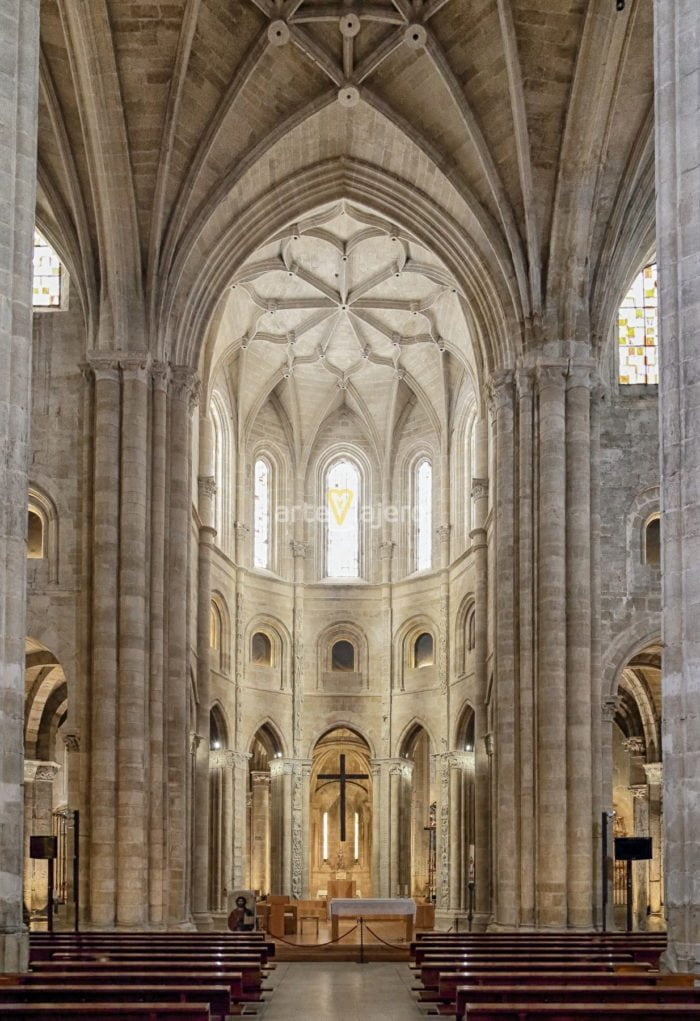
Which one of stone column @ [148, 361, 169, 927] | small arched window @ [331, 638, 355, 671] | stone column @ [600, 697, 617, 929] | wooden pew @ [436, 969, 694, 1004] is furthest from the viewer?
small arched window @ [331, 638, 355, 671]

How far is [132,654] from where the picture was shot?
3092 cm

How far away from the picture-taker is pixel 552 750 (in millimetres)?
31094

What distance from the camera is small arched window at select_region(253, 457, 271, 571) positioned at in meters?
47.1

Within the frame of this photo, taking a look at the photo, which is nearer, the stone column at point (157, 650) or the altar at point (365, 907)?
the altar at point (365, 907)

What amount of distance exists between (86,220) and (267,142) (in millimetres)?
4230

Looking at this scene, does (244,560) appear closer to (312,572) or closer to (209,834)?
(312,572)

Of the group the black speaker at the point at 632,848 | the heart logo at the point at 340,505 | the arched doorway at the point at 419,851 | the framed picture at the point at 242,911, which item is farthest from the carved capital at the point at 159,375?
the arched doorway at the point at 419,851

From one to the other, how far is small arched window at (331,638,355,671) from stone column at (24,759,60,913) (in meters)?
9.48

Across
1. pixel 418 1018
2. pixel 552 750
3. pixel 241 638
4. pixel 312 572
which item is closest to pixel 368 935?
pixel 552 750

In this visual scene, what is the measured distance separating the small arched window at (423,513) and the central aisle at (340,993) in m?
20.9

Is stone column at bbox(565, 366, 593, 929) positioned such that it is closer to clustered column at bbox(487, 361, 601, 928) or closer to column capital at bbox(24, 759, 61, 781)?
clustered column at bbox(487, 361, 601, 928)

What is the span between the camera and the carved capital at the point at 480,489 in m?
40.5

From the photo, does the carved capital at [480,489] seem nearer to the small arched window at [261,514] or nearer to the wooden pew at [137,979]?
the small arched window at [261,514]

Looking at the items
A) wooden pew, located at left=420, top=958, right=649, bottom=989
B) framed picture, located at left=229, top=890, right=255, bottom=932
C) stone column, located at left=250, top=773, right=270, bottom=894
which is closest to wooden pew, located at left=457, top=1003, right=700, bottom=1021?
wooden pew, located at left=420, top=958, right=649, bottom=989
